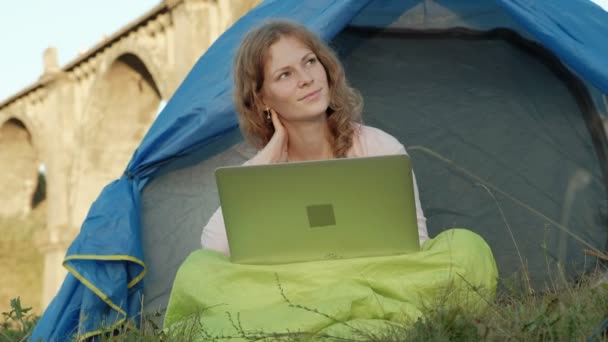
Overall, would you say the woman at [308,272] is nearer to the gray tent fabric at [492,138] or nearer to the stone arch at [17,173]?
the gray tent fabric at [492,138]

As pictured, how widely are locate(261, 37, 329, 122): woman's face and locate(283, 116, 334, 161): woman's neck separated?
0.03 metres

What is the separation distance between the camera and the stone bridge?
8273mm

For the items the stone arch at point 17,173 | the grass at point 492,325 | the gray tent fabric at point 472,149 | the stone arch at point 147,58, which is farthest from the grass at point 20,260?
the grass at point 492,325

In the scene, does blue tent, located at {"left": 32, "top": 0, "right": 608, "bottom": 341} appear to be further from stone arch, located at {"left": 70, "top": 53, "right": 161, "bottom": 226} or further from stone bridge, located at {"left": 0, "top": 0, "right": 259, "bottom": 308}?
stone arch, located at {"left": 70, "top": 53, "right": 161, "bottom": 226}

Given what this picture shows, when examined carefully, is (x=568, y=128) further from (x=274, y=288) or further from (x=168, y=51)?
(x=168, y=51)

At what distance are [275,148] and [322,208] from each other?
59cm

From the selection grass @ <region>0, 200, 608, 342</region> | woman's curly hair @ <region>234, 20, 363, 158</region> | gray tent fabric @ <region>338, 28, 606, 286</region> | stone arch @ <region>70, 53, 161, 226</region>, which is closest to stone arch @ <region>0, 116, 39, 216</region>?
stone arch @ <region>70, 53, 161, 226</region>

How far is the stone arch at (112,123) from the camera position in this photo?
379 inches

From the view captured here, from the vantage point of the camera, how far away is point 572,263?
2502mm

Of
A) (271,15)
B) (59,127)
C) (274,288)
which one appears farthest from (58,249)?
(274,288)

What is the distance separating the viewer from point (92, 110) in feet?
32.4

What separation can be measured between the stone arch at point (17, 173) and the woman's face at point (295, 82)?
1159 cm

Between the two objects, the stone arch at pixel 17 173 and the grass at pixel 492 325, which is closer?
the grass at pixel 492 325

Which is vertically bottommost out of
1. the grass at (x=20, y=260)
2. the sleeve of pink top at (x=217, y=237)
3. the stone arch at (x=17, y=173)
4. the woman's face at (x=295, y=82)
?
the grass at (x=20, y=260)
